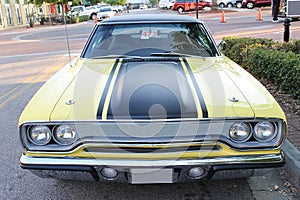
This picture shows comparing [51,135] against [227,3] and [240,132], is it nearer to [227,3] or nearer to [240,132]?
[240,132]

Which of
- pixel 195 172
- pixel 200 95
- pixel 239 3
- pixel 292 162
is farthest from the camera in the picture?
pixel 239 3

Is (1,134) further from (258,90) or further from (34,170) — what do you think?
(258,90)

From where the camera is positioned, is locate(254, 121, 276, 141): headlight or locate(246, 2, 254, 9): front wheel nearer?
locate(254, 121, 276, 141): headlight

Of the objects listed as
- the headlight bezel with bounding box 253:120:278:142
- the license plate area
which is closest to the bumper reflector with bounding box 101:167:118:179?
the license plate area

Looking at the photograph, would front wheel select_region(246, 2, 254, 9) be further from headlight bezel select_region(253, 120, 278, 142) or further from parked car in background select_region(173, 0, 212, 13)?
headlight bezel select_region(253, 120, 278, 142)

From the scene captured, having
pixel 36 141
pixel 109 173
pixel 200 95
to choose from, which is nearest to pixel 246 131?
pixel 200 95

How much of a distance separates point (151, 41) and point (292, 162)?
2.06m

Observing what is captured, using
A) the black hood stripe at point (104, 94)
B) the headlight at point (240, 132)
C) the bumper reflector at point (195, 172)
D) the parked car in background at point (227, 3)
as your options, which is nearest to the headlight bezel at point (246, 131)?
the headlight at point (240, 132)

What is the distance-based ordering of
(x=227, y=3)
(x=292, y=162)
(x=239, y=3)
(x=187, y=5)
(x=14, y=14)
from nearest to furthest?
(x=292, y=162) → (x=187, y=5) → (x=239, y=3) → (x=14, y=14) → (x=227, y=3)

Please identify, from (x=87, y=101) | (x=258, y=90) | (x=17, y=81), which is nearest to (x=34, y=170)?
(x=87, y=101)

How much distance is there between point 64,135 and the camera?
2592mm

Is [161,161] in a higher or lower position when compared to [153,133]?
lower

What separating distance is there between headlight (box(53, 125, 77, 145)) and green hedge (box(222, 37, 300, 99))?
351 centimetres

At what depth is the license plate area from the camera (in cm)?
249
